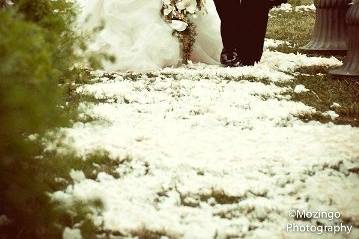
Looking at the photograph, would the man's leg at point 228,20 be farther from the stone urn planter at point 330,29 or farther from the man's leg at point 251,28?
the stone urn planter at point 330,29

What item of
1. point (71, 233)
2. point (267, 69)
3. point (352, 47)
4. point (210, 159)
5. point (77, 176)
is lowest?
point (71, 233)

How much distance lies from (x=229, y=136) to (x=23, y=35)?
7.85 feet

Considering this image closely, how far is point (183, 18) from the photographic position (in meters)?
6.80

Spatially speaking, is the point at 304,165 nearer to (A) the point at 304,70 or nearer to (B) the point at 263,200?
(B) the point at 263,200

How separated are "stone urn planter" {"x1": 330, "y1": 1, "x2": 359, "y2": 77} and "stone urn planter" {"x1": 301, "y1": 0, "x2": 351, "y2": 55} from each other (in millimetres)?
1717

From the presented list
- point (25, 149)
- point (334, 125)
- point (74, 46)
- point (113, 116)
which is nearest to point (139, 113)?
point (113, 116)

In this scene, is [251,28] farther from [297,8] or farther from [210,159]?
[297,8]

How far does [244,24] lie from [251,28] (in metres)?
0.10

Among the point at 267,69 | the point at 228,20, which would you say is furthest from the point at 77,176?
the point at 228,20

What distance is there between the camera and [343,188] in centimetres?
287

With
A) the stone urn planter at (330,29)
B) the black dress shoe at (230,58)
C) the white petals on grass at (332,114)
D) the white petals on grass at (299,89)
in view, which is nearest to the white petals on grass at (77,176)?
the white petals on grass at (332,114)

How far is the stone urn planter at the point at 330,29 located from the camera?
7.62 meters

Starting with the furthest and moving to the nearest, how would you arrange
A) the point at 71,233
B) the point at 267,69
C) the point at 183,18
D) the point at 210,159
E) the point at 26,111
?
the point at 183,18, the point at 267,69, the point at 210,159, the point at 71,233, the point at 26,111

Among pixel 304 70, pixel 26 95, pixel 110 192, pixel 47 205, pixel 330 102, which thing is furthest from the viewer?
pixel 304 70
